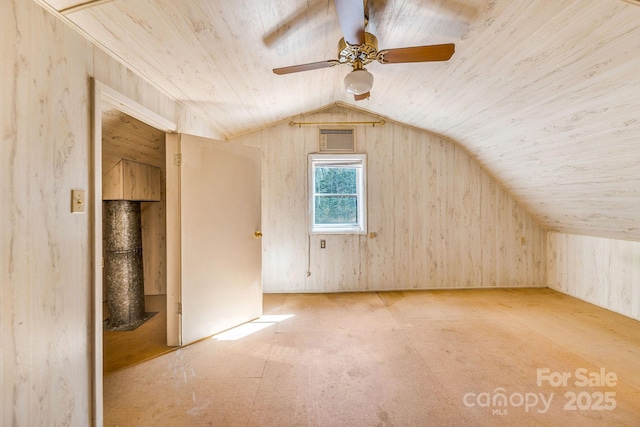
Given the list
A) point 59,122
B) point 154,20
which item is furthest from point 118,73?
point 59,122

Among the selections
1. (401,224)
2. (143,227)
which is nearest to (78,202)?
(143,227)

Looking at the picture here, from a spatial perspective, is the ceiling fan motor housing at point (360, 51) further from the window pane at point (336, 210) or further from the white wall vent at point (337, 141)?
the window pane at point (336, 210)

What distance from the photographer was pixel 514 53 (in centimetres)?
176

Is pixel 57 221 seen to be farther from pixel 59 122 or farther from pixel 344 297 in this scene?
pixel 344 297

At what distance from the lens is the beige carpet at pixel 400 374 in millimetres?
1489

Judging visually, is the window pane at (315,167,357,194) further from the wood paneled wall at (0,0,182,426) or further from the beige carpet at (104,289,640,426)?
the wood paneled wall at (0,0,182,426)

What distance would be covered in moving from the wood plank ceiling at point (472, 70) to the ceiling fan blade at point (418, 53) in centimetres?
28

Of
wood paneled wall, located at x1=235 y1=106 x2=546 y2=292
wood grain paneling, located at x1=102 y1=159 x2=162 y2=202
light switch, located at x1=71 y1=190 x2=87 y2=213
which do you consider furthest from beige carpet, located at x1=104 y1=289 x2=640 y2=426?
wood grain paneling, located at x1=102 y1=159 x2=162 y2=202

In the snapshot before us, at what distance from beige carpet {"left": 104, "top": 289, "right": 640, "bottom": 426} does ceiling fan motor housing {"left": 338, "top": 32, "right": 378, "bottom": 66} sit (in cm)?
222

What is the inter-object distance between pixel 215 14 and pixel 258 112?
157 cm

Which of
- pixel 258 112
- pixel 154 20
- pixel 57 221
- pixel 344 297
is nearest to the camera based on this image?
pixel 57 221

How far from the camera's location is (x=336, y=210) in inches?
147

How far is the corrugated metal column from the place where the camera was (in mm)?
2617

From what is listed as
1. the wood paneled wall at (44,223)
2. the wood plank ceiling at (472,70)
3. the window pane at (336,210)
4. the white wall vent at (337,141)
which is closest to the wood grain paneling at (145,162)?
the wood plank ceiling at (472,70)
